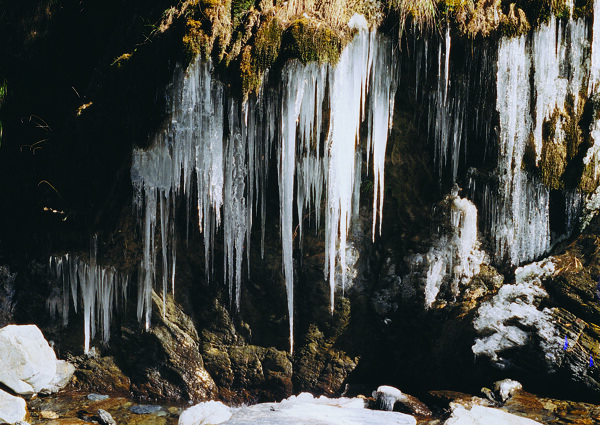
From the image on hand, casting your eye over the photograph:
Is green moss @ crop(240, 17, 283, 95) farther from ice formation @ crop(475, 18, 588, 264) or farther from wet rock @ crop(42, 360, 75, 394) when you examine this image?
wet rock @ crop(42, 360, 75, 394)

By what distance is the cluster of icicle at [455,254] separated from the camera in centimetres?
719

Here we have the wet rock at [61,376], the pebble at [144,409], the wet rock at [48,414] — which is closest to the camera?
the wet rock at [48,414]

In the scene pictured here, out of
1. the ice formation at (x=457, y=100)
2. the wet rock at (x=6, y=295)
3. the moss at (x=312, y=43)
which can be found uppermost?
the moss at (x=312, y=43)

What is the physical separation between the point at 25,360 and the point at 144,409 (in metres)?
1.57

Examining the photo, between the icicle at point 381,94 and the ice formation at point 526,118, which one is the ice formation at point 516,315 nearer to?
the ice formation at point 526,118

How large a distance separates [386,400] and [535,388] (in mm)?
1651

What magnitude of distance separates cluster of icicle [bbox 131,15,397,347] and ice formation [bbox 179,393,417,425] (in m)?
1.23

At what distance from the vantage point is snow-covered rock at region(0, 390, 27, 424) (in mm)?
6625

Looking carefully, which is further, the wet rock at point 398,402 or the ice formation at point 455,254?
the ice formation at point 455,254

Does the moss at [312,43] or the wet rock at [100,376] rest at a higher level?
the moss at [312,43]

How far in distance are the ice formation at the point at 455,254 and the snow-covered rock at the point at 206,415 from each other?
279 centimetres

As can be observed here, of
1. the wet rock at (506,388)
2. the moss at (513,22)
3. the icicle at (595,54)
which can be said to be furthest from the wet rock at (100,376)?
the icicle at (595,54)

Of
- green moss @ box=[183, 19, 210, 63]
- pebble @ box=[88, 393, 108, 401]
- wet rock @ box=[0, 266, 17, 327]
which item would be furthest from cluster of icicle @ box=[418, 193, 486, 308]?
wet rock @ box=[0, 266, 17, 327]

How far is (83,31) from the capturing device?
25.1ft
